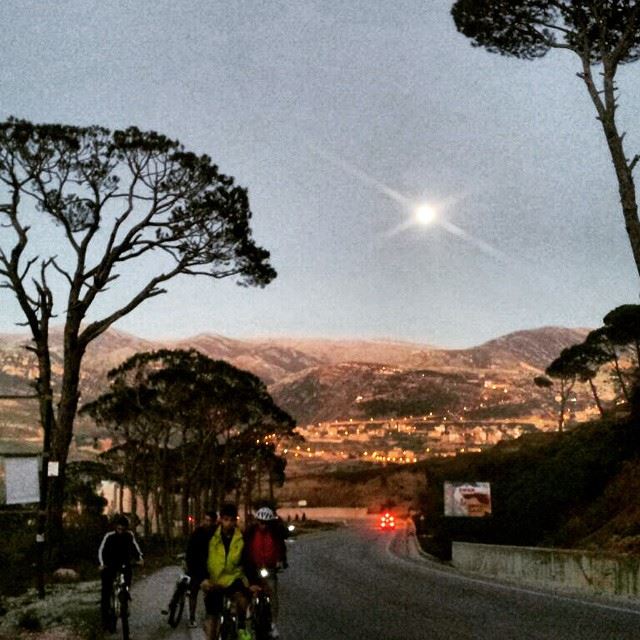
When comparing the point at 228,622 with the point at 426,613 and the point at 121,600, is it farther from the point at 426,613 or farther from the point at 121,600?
the point at 426,613

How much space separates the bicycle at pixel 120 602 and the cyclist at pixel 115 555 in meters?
0.05

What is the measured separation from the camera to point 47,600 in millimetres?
17375

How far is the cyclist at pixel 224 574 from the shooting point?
355 inches

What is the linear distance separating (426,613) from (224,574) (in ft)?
22.3

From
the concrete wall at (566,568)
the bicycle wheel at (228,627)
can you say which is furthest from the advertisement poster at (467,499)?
the bicycle wheel at (228,627)

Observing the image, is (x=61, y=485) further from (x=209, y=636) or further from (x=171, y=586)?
(x=209, y=636)

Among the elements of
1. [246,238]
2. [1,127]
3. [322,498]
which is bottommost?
[322,498]

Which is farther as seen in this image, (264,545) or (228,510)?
(264,545)

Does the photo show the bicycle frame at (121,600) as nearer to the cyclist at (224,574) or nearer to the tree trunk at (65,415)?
the cyclist at (224,574)

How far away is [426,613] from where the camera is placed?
49.2 ft

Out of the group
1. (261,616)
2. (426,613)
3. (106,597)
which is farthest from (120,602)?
(426,613)

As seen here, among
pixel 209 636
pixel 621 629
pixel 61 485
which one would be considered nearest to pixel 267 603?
pixel 209 636

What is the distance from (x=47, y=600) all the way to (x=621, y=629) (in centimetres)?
992

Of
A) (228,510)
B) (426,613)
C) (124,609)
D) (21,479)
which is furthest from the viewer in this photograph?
(21,479)
